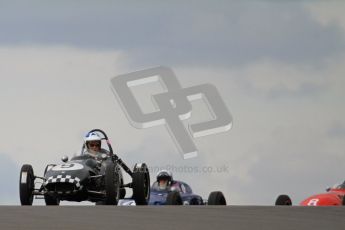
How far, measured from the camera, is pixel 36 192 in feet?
72.9

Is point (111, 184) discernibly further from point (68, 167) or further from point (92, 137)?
point (92, 137)

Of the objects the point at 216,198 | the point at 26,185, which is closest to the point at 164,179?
the point at 216,198

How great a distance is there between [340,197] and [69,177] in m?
8.69

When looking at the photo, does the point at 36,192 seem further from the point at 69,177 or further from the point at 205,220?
the point at 205,220

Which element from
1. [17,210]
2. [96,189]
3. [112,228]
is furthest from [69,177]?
[112,228]

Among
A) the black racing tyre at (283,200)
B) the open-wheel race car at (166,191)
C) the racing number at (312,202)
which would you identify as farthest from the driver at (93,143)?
the racing number at (312,202)

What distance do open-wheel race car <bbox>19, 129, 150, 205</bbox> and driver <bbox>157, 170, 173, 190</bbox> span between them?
6556 millimetres

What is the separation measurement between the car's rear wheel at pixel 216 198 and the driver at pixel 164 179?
6169 millimetres

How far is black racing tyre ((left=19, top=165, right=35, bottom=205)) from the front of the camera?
867 inches

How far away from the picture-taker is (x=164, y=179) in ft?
98.9

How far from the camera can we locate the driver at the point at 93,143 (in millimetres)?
23250

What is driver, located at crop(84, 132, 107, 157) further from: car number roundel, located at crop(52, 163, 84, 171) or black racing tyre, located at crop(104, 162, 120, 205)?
black racing tyre, located at crop(104, 162, 120, 205)

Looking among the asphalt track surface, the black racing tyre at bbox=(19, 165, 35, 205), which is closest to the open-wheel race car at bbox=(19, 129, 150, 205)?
the black racing tyre at bbox=(19, 165, 35, 205)

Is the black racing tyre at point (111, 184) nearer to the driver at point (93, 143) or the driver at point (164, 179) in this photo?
the driver at point (93, 143)
